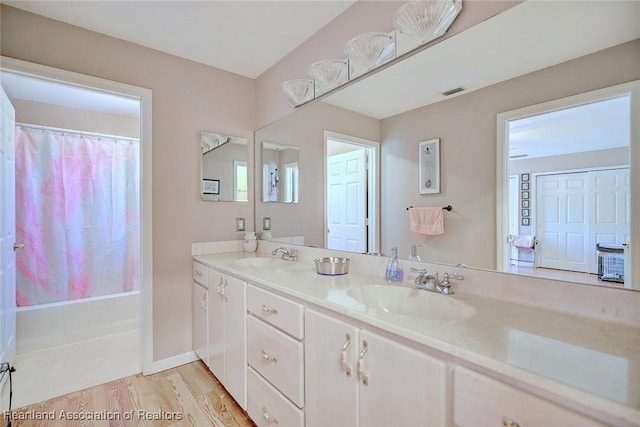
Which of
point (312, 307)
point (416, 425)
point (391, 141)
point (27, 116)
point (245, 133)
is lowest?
point (416, 425)

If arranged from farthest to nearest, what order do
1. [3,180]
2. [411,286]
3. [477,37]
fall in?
[3,180] < [411,286] < [477,37]

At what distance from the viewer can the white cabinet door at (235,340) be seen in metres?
1.62

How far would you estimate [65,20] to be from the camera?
5.97ft

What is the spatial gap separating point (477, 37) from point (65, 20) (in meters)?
2.34

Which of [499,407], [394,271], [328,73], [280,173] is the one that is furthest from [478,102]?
[280,173]

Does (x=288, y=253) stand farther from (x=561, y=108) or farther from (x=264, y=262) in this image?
(x=561, y=108)

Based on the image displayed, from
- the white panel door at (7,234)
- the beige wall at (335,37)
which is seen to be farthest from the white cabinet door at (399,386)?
the white panel door at (7,234)

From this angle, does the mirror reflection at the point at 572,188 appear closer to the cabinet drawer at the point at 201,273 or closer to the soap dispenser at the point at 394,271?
the soap dispenser at the point at 394,271

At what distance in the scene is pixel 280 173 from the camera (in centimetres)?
245

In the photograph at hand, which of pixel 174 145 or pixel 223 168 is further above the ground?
pixel 174 145

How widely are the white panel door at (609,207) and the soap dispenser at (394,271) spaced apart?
699mm

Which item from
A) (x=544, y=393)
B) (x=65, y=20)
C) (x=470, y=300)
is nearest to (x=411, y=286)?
(x=470, y=300)

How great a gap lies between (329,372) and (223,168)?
190cm

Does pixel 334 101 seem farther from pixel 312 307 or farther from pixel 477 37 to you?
pixel 312 307
